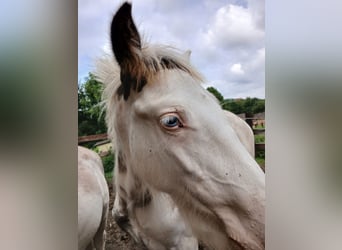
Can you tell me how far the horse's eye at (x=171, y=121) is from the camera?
1185 millimetres

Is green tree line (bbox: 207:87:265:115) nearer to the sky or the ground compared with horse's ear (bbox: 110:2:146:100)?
nearer to the ground

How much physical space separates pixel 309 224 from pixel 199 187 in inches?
13.8

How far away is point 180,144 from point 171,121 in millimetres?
75

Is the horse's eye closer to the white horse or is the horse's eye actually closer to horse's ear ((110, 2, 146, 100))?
horse's ear ((110, 2, 146, 100))

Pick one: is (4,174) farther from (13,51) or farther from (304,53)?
(304,53)

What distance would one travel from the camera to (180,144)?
3.88 ft

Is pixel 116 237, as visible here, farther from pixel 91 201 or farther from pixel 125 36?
pixel 125 36

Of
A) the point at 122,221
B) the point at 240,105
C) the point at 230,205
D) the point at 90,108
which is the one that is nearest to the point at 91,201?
the point at 122,221

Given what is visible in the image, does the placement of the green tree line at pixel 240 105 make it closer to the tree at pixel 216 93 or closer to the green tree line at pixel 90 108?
the tree at pixel 216 93

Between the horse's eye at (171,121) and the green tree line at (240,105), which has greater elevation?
the green tree line at (240,105)

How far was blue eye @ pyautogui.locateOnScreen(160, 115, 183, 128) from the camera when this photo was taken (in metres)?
1.18

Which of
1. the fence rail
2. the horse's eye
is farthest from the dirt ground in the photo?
the horse's eye

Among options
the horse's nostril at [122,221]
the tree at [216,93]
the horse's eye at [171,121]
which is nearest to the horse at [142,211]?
the horse's nostril at [122,221]

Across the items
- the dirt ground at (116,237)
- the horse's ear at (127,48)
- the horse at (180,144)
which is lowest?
the dirt ground at (116,237)
